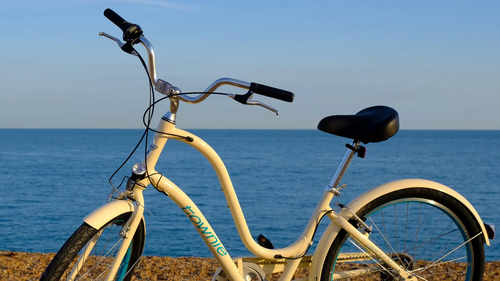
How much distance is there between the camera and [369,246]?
3303 mm

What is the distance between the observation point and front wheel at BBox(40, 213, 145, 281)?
8.73 feet

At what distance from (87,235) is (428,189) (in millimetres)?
1900

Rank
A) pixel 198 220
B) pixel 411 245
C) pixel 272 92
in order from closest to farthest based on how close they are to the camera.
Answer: pixel 272 92 → pixel 198 220 → pixel 411 245

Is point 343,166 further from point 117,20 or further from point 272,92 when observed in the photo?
point 117,20

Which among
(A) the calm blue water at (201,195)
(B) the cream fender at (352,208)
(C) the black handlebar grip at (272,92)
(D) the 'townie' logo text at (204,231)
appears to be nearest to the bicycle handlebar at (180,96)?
(C) the black handlebar grip at (272,92)

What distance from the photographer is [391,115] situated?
3.18 metres

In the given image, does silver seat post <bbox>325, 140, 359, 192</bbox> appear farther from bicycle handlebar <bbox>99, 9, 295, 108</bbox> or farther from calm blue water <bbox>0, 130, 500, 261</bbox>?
calm blue water <bbox>0, 130, 500, 261</bbox>

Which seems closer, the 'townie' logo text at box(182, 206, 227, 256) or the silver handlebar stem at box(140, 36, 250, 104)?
the silver handlebar stem at box(140, 36, 250, 104)

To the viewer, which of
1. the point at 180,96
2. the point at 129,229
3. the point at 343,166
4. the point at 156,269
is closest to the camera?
the point at 180,96

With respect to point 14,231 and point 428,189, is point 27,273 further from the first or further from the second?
point 14,231

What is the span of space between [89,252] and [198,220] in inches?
23.1

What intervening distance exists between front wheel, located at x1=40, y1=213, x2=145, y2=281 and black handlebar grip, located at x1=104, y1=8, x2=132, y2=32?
3.04 ft

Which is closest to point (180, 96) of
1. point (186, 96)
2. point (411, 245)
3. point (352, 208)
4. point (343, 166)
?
point (186, 96)

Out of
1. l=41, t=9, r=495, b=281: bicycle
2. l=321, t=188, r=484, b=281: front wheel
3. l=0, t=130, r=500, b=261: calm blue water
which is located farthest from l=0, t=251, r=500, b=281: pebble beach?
l=0, t=130, r=500, b=261: calm blue water
